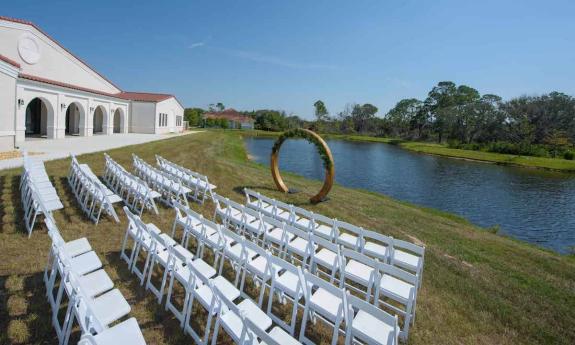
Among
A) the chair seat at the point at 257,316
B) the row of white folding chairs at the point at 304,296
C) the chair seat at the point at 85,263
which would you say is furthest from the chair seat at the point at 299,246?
the chair seat at the point at 85,263

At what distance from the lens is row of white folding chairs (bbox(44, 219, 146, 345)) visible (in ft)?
7.69

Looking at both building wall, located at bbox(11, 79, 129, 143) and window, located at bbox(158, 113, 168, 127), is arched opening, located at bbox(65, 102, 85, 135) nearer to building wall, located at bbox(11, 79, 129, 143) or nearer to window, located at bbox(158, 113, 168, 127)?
building wall, located at bbox(11, 79, 129, 143)

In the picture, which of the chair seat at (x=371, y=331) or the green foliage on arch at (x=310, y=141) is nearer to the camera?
the chair seat at (x=371, y=331)

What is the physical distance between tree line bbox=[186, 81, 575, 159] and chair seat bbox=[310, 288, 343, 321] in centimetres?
3135

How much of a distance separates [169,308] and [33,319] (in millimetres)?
1266

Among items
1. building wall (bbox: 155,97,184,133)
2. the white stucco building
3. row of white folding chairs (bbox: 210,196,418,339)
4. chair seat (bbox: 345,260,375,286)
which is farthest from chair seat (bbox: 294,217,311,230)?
building wall (bbox: 155,97,184,133)

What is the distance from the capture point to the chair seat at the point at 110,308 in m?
2.66

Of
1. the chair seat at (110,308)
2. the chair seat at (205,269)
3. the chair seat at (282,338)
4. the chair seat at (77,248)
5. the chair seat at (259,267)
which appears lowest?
the chair seat at (282,338)

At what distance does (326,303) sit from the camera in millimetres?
3219

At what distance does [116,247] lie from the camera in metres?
4.84

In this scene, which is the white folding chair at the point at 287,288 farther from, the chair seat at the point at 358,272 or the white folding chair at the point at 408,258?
the white folding chair at the point at 408,258

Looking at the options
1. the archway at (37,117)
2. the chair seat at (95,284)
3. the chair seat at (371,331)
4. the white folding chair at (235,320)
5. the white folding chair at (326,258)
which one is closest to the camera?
the white folding chair at (235,320)

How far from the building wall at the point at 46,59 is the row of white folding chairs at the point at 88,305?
75.7 ft

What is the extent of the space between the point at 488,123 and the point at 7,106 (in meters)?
67.5
